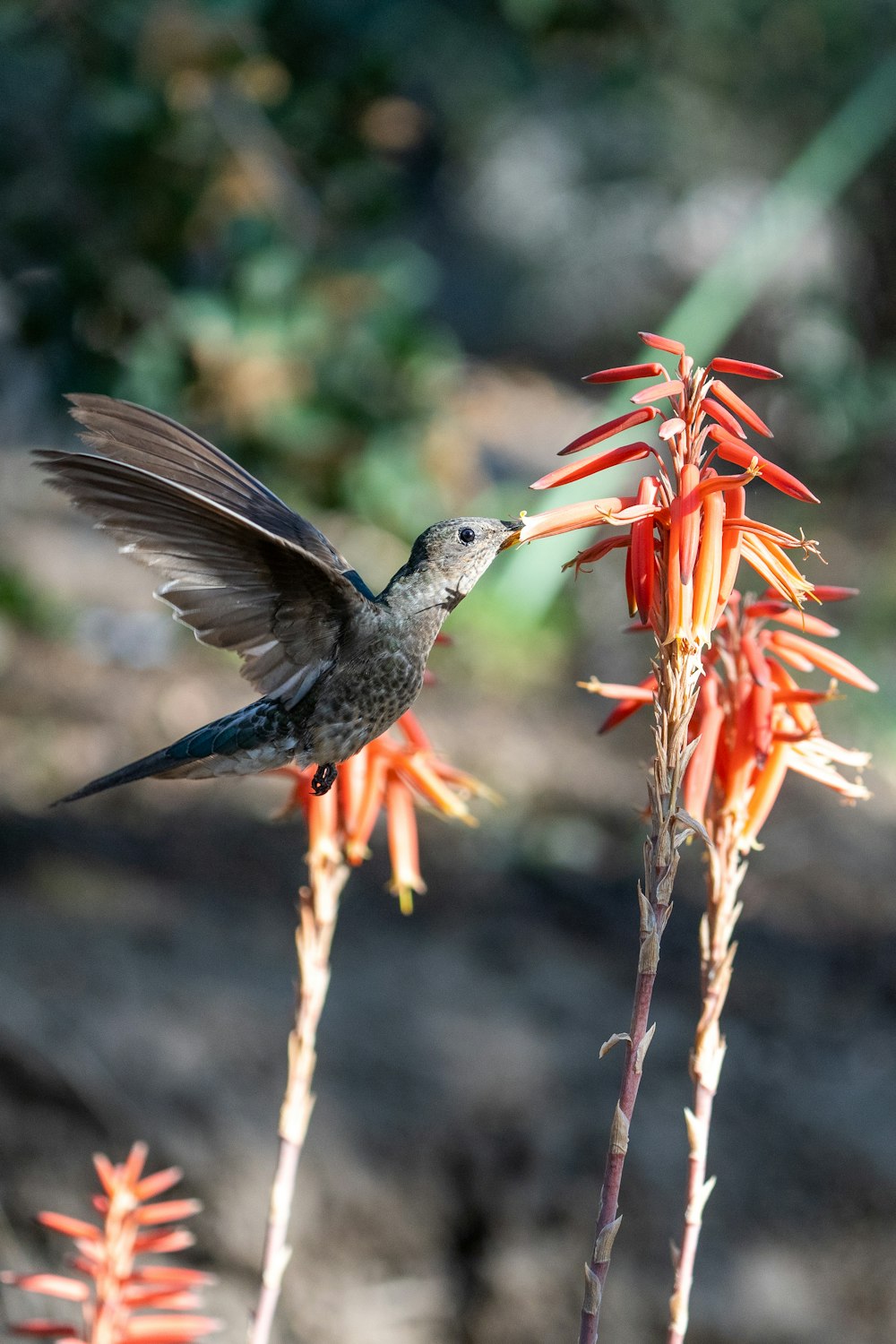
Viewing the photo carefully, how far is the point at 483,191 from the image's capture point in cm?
1198

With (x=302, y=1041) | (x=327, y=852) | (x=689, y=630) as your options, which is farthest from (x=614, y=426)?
(x=302, y=1041)

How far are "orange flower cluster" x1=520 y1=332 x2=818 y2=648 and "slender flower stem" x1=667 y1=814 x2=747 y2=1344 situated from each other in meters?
0.27

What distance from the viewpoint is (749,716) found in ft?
4.18

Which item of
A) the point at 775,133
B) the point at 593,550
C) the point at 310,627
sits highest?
the point at 775,133

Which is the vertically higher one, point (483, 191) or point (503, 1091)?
point (483, 191)

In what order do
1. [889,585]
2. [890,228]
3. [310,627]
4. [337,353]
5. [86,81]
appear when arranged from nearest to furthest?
[310,627] → [86,81] → [337,353] → [889,585] → [890,228]

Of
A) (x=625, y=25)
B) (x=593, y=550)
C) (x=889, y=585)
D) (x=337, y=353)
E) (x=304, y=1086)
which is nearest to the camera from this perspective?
(x=593, y=550)

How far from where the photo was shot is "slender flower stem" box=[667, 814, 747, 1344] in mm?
1217

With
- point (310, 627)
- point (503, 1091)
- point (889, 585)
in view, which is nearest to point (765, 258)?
point (889, 585)

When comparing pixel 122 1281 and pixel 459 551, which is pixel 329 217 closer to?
pixel 459 551

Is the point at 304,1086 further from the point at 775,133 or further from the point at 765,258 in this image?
the point at 775,133

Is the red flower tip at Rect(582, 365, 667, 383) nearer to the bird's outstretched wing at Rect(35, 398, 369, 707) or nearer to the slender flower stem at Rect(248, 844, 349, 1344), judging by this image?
the bird's outstretched wing at Rect(35, 398, 369, 707)

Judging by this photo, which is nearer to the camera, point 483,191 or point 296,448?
point 296,448

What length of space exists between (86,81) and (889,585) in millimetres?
4848
